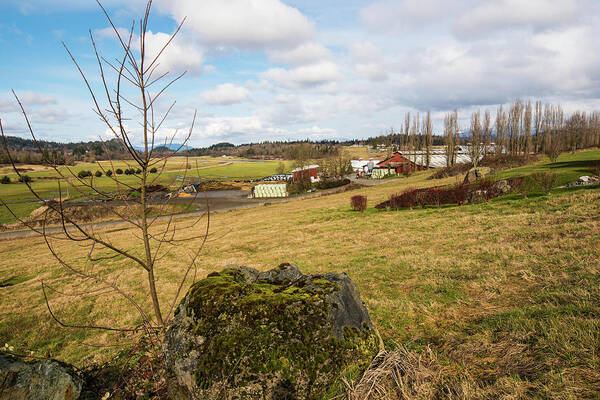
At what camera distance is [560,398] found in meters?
2.80

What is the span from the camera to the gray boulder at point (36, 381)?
125 inches

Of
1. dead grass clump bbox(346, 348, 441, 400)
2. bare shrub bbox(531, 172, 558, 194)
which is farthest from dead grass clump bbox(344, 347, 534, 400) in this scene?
bare shrub bbox(531, 172, 558, 194)

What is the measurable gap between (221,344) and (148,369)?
5.45ft

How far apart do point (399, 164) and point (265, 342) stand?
77093 millimetres

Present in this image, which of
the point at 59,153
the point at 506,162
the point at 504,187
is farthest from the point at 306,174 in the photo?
the point at 59,153

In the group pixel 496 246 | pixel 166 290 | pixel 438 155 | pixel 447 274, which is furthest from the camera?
pixel 438 155

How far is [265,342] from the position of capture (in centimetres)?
340

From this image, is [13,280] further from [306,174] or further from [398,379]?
[306,174]

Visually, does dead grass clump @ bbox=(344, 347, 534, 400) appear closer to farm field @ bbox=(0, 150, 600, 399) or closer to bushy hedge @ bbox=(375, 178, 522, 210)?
farm field @ bbox=(0, 150, 600, 399)

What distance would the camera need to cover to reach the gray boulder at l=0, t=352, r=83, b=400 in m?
3.17

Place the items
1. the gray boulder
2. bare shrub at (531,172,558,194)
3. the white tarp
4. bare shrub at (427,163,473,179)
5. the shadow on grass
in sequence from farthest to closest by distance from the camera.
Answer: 1. the white tarp
2. bare shrub at (427,163,473,179)
3. bare shrub at (531,172,558,194)
4. the shadow on grass
5. the gray boulder

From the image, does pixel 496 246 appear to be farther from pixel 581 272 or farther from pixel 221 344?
pixel 221 344

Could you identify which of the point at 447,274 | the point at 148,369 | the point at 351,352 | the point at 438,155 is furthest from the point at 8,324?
the point at 438,155

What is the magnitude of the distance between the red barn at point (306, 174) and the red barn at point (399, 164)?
17.8 metres
